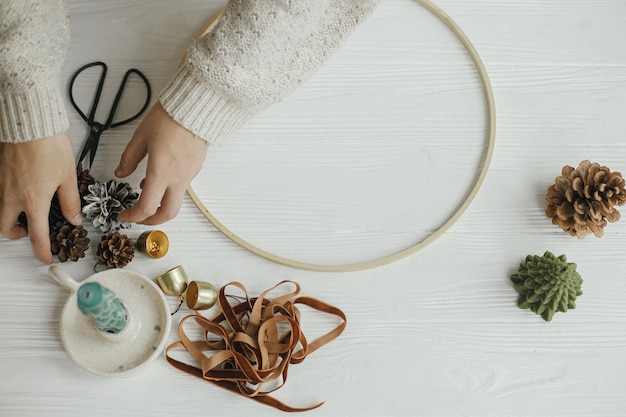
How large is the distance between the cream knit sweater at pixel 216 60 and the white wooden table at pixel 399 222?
0.16 meters

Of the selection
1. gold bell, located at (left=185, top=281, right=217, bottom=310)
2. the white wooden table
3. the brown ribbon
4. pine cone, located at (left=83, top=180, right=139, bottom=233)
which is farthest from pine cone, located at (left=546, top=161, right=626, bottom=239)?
pine cone, located at (left=83, top=180, right=139, bottom=233)

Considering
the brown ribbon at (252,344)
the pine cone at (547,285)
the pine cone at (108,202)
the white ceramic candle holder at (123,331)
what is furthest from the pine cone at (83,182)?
the pine cone at (547,285)

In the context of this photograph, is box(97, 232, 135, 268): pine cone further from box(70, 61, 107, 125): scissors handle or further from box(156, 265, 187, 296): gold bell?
box(70, 61, 107, 125): scissors handle

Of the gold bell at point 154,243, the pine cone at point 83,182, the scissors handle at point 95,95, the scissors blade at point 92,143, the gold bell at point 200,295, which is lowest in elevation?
the gold bell at point 200,295

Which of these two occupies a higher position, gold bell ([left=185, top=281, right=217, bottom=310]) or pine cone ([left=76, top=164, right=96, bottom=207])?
pine cone ([left=76, top=164, right=96, bottom=207])

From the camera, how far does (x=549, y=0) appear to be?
3.14ft

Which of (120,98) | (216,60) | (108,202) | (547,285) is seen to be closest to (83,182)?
(108,202)

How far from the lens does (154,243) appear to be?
2.68 ft

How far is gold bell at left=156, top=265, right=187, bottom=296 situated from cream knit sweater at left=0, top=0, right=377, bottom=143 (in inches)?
8.3

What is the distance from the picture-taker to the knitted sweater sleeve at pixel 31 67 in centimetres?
66

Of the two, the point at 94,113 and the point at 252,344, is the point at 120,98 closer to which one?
the point at 94,113

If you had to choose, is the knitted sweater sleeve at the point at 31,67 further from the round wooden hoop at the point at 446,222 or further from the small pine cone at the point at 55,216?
the round wooden hoop at the point at 446,222

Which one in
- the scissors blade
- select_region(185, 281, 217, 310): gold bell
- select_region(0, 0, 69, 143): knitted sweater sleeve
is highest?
select_region(0, 0, 69, 143): knitted sweater sleeve

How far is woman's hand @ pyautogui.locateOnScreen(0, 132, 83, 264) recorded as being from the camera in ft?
2.34
